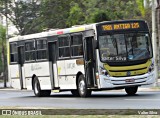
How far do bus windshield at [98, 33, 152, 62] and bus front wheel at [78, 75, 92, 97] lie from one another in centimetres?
163

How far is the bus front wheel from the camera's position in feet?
82.5

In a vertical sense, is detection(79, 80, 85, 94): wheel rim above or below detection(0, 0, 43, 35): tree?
below

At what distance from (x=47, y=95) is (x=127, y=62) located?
24.7 ft

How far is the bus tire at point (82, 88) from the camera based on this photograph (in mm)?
25125

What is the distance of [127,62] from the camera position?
24000 mm

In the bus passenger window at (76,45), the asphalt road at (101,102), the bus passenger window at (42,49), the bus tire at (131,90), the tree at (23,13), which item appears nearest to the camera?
the asphalt road at (101,102)

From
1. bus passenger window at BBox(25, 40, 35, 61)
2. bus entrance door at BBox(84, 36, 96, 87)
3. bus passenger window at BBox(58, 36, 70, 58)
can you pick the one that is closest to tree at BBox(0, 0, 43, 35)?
bus passenger window at BBox(25, 40, 35, 61)

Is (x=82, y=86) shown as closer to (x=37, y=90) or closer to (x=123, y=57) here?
(x=123, y=57)

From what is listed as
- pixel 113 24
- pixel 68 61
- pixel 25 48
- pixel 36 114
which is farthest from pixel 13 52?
pixel 36 114

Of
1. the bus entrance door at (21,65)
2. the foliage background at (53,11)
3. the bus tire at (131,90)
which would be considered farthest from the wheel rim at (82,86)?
the foliage background at (53,11)

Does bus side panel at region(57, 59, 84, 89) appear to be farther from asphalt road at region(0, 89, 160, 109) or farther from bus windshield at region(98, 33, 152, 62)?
bus windshield at region(98, 33, 152, 62)

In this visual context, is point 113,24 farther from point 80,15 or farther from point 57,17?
point 57,17

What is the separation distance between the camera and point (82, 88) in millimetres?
25438

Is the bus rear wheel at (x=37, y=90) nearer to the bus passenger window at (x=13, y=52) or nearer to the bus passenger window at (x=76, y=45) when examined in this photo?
the bus passenger window at (x=13, y=52)
